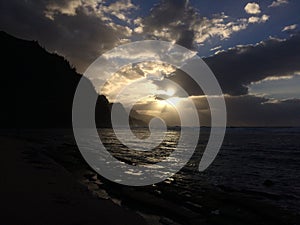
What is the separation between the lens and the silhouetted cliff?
521ft

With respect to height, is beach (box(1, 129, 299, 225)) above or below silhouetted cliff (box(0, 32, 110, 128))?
below

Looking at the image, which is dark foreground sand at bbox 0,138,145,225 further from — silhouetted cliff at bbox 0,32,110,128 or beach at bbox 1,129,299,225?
silhouetted cliff at bbox 0,32,110,128

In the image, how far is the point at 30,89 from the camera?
175 metres

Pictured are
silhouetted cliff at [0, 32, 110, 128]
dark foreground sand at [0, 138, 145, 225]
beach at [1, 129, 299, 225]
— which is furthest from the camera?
silhouetted cliff at [0, 32, 110, 128]

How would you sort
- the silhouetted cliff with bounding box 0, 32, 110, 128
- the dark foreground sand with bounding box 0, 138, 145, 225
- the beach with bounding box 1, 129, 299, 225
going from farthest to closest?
the silhouetted cliff with bounding box 0, 32, 110, 128 → the beach with bounding box 1, 129, 299, 225 → the dark foreground sand with bounding box 0, 138, 145, 225

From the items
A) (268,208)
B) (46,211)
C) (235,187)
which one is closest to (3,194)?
(46,211)

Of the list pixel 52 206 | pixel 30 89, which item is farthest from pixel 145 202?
pixel 30 89

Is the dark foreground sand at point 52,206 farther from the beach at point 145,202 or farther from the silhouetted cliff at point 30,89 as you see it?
the silhouetted cliff at point 30,89

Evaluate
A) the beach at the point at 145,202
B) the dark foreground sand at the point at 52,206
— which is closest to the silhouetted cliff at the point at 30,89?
the beach at the point at 145,202

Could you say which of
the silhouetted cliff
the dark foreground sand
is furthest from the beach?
the silhouetted cliff

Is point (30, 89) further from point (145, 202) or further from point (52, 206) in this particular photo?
point (52, 206)

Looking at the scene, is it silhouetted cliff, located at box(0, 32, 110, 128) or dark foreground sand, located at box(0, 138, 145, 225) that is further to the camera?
silhouetted cliff, located at box(0, 32, 110, 128)

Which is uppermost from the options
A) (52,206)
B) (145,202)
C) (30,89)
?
(30,89)

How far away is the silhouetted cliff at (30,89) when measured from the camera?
521 feet
